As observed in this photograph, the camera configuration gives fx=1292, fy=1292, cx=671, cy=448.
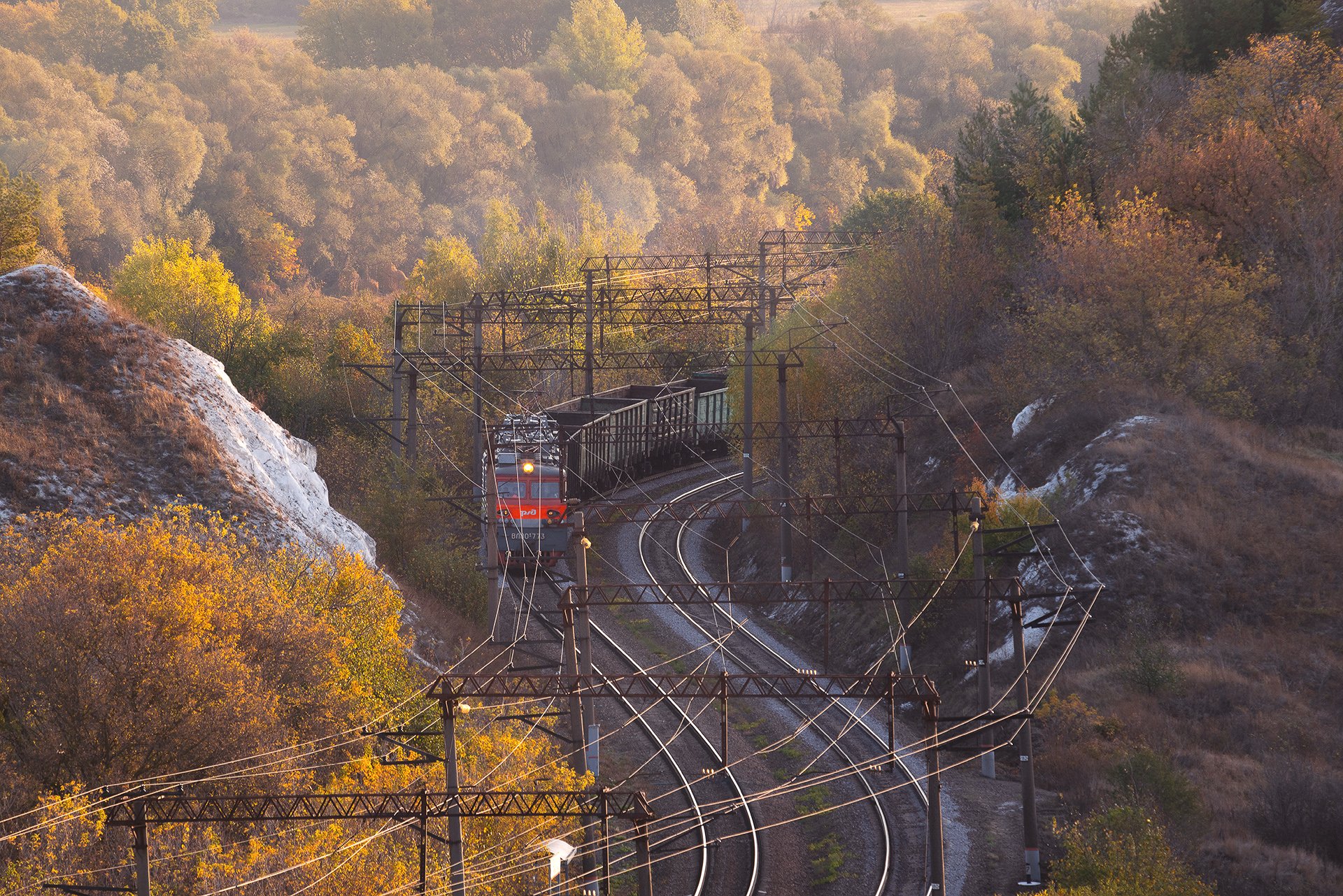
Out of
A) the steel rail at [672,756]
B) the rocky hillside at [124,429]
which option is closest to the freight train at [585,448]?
the steel rail at [672,756]

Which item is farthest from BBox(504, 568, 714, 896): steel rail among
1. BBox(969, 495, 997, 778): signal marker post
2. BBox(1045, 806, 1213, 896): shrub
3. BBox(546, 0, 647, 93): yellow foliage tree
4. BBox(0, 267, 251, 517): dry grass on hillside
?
BBox(546, 0, 647, 93): yellow foliage tree

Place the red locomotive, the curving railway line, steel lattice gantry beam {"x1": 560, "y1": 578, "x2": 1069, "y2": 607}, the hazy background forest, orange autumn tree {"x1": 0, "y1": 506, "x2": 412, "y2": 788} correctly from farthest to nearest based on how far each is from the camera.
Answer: the red locomotive < the hazy background forest < the curving railway line < steel lattice gantry beam {"x1": 560, "y1": 578, "x2": 1069, "y2": 607} < orange autumn tree {"x1": 0, "y1": 506, "x2": 412, "y2": 788}

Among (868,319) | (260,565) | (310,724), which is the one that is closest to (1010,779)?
(310,724)

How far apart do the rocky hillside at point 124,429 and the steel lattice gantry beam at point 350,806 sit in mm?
8859

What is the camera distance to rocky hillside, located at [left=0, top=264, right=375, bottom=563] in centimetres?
2867

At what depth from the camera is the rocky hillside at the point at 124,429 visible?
28672 mm

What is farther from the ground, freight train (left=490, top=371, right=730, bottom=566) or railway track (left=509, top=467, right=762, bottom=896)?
freight train (left=490, top=371, right=730, bottom=566)

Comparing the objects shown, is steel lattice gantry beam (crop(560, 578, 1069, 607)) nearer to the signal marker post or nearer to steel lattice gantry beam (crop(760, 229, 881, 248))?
the signal marker post

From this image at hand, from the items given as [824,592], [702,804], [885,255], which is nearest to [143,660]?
[702,804]

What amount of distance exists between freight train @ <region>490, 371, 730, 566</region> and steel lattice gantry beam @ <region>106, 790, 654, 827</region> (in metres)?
7.49

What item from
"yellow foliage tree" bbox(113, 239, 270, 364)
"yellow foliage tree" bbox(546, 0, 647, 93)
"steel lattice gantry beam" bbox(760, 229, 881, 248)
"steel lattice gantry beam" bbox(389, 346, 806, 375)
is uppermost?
"yellow foliage tree" bbox(546, 0, 647, 93)

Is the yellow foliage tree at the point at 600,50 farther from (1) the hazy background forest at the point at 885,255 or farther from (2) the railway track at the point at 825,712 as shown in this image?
(2) the railway track at the point at 825,712

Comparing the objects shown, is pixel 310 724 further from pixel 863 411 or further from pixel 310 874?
pixel 863 411

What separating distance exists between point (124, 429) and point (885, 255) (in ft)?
87.4
